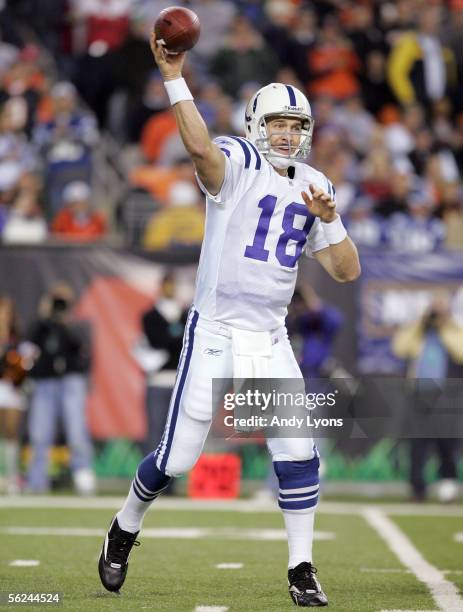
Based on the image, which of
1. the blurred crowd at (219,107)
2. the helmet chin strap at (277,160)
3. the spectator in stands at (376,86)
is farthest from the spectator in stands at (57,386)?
the helmet chin strap at (277,160)

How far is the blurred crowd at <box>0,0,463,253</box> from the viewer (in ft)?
44.0

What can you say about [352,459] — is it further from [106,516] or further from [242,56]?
[242,56]

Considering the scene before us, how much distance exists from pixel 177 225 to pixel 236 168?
7438 mm

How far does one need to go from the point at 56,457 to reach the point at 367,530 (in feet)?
14.2

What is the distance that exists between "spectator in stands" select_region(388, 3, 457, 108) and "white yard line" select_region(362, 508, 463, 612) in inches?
289

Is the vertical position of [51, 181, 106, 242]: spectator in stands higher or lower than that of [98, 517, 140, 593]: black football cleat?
higher

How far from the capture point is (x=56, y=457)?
501 inches

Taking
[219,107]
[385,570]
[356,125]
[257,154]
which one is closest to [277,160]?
[257,154]

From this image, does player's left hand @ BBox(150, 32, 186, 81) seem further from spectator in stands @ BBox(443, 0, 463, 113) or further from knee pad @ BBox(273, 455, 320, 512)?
spectator in stands @ BBox(443, 0, 463, 113)

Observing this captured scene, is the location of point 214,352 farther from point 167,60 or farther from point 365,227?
point 365,227

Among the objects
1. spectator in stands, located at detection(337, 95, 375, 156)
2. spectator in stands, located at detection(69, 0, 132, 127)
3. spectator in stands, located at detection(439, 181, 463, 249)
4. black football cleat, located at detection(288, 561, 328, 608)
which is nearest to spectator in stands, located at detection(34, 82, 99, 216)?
spectator in stands, located at detection(69, 0, 132, 127)

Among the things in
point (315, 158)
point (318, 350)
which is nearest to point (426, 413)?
point (318, 350)

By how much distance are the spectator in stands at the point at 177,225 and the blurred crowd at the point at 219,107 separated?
13 mm

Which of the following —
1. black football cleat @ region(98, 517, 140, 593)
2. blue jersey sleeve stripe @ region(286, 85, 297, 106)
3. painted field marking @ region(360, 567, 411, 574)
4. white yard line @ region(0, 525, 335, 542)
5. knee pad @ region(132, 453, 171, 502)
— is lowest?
white yard line @ region(0, 525, 335, 542)
